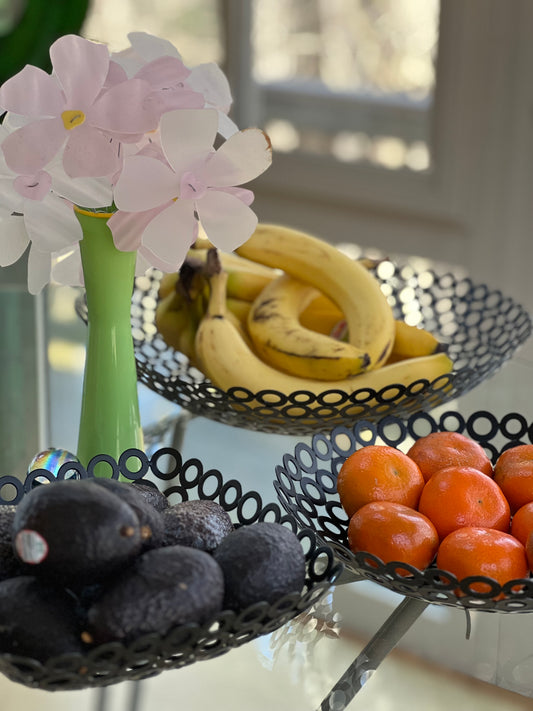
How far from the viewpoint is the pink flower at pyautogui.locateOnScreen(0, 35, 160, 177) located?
58 centimetres

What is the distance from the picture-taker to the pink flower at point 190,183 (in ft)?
1.88

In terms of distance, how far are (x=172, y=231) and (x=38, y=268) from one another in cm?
14

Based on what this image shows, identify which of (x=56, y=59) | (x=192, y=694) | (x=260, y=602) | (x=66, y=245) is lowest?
(x=192, y=694)

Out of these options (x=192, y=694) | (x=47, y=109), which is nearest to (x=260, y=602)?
(x=192, y=694)

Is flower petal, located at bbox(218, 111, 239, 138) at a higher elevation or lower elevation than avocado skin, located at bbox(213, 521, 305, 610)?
higher

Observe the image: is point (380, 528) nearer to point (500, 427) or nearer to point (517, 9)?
point (500, 427)

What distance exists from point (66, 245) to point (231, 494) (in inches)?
10.1

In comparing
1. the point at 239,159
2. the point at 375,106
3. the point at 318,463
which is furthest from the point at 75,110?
the point at 375,106

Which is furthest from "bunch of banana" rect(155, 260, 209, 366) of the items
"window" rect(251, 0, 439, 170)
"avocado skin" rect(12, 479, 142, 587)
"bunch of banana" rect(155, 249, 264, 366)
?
"window" rect(251, 0, 439, 170)

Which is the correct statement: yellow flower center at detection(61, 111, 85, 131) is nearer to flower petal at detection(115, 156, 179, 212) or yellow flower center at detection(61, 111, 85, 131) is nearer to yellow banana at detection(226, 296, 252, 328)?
flower petal at detection(115, 156, 179, 212)

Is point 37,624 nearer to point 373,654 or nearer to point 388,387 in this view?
point 373,654

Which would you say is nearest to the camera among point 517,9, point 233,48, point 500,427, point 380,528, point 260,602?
point 260,602

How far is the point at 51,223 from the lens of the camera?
0.63 metres

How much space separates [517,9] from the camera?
2.07 meters
